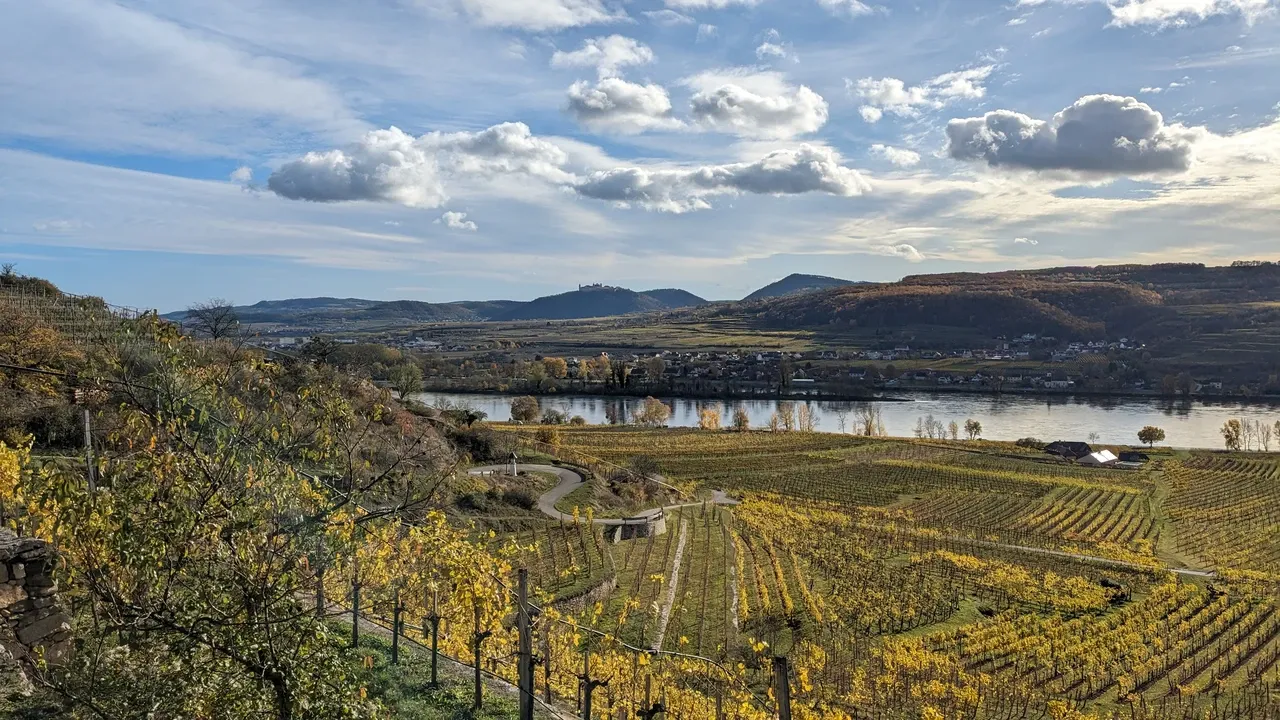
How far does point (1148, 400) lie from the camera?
109m

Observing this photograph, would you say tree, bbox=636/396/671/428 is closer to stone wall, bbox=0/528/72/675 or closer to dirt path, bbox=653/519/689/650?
dirt path, bbox=653/519/689/650

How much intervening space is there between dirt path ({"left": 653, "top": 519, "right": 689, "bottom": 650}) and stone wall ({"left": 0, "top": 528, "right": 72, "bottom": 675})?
1274 centimetres

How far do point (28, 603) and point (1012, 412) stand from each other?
351 ft

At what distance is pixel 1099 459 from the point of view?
6138 centimetres

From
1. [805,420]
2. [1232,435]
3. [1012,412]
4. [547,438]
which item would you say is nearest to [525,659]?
[547,438]

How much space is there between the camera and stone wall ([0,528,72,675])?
261 inches

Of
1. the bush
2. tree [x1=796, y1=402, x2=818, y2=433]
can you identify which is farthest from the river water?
the bush

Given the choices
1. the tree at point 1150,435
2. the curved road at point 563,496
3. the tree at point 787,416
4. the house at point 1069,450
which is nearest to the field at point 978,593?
the curved road at point 563,496

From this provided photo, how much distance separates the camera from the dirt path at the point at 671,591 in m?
18.7

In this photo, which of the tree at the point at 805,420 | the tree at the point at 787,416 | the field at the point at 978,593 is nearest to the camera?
the field at the point at 978,593

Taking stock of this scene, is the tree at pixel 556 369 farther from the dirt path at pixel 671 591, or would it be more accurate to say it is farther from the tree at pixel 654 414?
the dirt path at pixel 671 591

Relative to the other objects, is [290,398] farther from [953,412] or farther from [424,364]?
[424,364]

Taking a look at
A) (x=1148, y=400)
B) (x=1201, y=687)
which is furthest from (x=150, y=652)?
(x=1148, y=400)

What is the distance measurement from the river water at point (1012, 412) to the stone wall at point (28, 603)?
2903 inches
